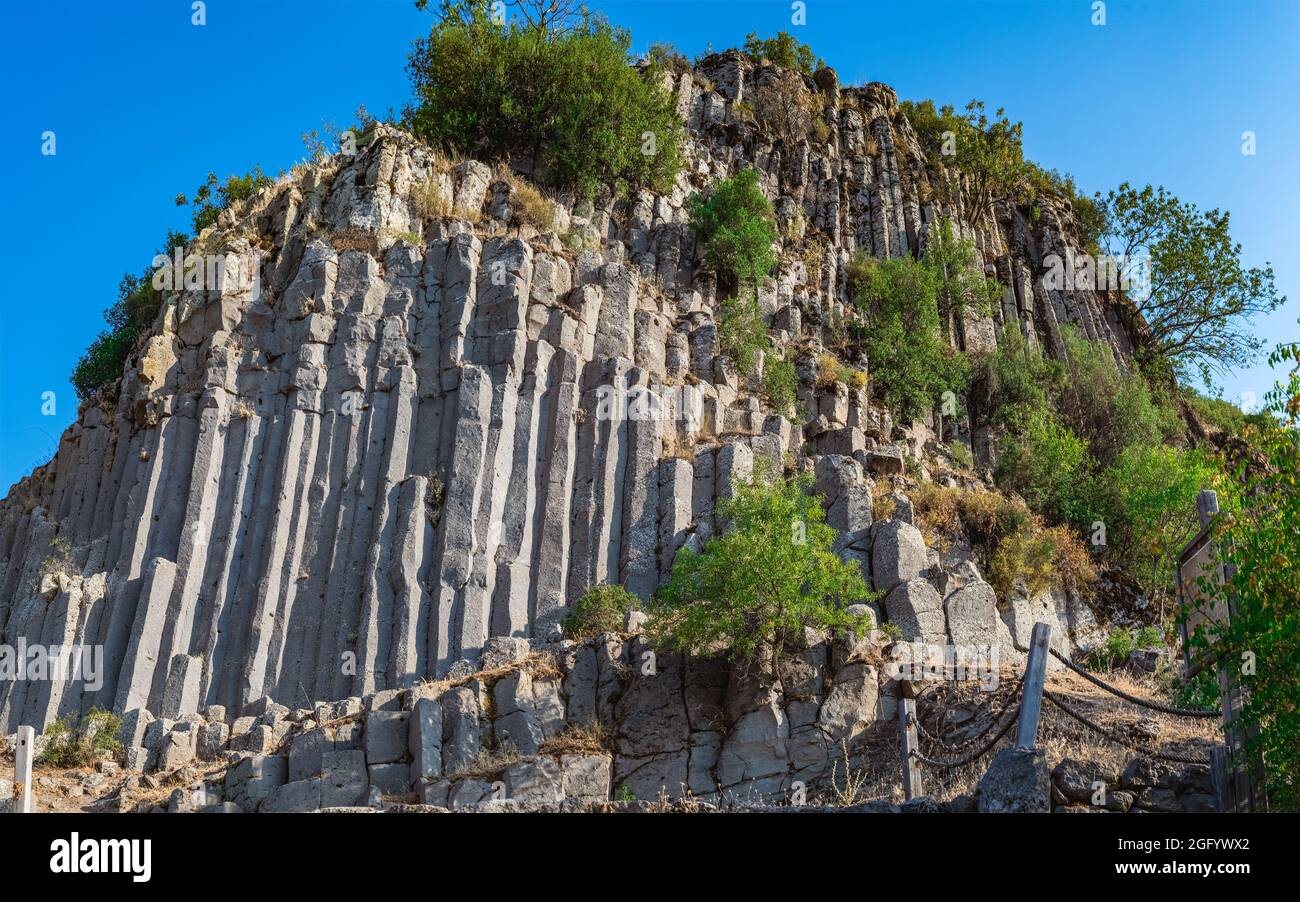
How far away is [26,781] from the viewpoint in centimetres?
1569

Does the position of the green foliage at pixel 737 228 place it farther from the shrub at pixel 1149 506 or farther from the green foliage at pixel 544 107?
the shrub at pixel 1149 506

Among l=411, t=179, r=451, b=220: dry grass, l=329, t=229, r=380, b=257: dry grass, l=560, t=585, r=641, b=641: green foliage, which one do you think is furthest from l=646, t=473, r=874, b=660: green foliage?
l=411, t=179, r=451, b=220: dry grass

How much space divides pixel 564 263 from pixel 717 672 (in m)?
11.7

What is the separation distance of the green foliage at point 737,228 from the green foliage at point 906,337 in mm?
3165

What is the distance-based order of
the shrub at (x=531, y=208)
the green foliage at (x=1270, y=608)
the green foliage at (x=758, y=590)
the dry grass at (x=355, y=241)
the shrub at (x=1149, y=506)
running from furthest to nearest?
the shrub at (x=531, y=208) < the dry grass at (x=355, y=241) < the shrub at (x=1149, y=506) < the green foliage at (x=758, y=590) < the green foliage at (x=1270, y=608)

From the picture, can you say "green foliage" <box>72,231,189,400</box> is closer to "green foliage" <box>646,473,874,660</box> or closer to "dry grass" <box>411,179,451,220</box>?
"dry grass" <box>411,179,451,220</box>

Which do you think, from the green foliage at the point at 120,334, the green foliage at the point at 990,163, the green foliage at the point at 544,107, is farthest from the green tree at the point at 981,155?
the green foliage at the point at 120,334

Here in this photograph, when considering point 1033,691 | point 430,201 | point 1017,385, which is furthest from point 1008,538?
point 430,201

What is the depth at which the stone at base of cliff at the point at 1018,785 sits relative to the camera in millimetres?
13531
